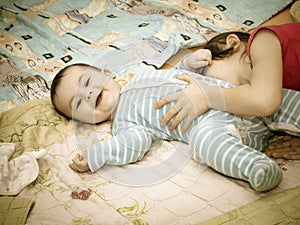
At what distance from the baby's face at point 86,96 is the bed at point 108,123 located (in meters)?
0.05

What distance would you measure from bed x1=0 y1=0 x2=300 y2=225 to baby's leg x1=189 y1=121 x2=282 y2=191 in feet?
0.14

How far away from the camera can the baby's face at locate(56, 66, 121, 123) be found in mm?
1328

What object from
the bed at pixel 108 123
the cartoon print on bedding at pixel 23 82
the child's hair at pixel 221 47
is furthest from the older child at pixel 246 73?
the cartoon print on bedding at pixel 23 82

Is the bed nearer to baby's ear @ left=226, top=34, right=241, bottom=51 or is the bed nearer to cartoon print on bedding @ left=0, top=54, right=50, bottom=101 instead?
cartoon print on bedding @ left=0, top=54, right=50, bottom=101

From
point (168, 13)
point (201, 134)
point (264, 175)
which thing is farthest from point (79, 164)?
point (168, 13)

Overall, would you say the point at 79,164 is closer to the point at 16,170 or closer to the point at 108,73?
the point at 16,170

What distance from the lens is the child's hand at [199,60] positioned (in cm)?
139

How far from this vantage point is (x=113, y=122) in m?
1.38

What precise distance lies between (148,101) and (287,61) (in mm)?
479

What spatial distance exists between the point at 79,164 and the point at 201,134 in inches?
15.4

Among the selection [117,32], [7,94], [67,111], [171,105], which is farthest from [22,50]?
[171,105]

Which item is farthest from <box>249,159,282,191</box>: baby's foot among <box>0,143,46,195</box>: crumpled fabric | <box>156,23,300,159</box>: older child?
<box>0,143,46,195</box>: crumpled fabric

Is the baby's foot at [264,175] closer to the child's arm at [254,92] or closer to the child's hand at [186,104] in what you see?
the child's arm at [254,92]

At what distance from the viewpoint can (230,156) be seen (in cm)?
108
